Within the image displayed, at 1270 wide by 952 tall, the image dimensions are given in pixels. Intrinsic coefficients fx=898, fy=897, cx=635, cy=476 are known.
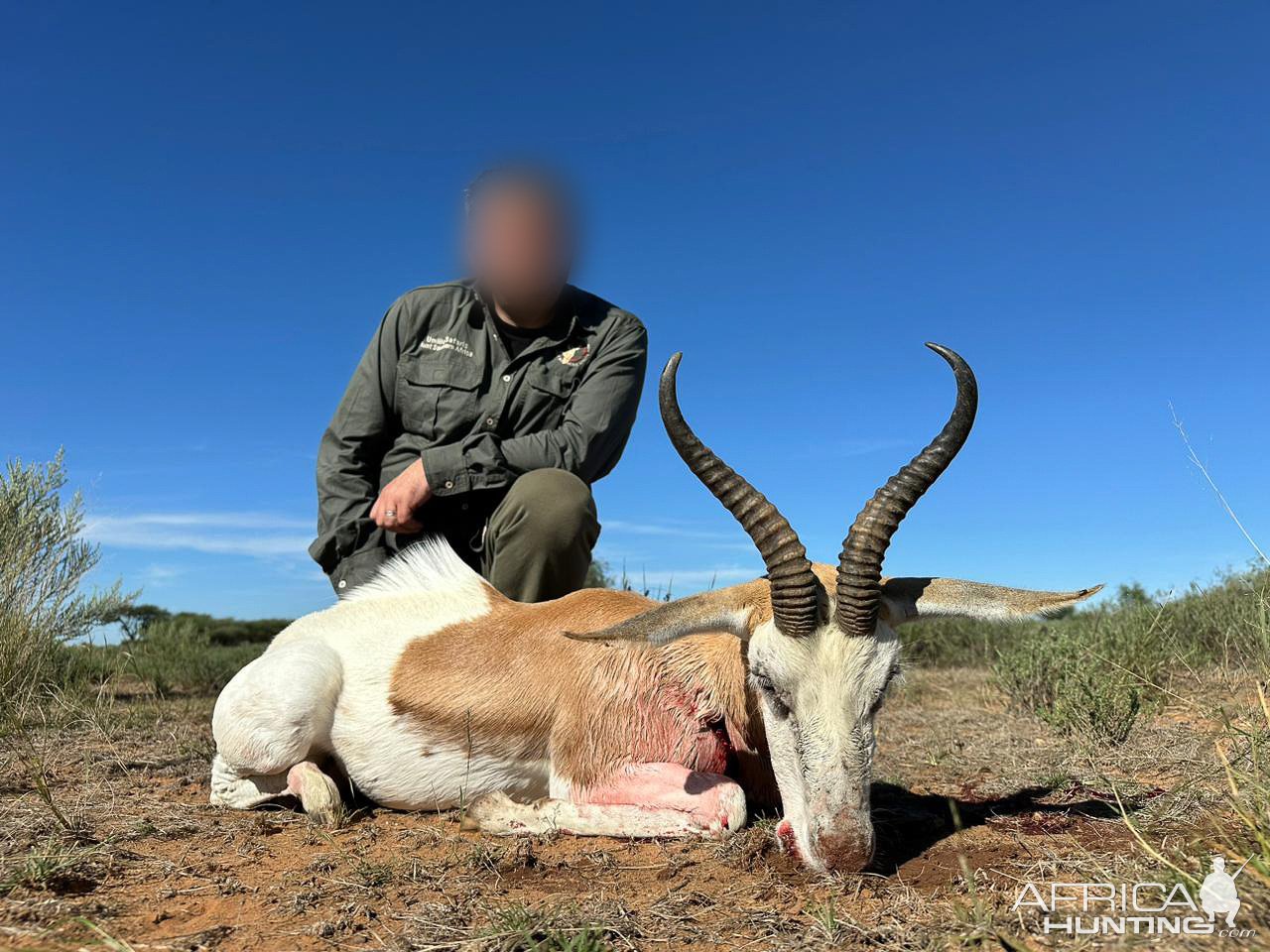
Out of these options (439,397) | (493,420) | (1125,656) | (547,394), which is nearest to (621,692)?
(493,420)

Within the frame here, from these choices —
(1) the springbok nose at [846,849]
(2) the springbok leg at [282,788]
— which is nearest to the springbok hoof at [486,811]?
(2) the springbok leg at [282,788]

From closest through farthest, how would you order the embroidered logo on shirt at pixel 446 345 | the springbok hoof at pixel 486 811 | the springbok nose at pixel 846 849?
the springbok nose at pixel 846 849 < the springbok hoof at pixel 486 811 < the embroidered logo on shirt at pixel 446 345

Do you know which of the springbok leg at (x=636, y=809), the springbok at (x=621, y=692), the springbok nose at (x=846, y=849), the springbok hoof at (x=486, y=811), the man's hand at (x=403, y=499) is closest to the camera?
the springbok nose at (x=846, y=849)

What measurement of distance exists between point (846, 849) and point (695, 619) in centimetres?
107

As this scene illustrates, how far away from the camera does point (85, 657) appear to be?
34.4 feet

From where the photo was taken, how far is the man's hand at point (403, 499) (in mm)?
5750

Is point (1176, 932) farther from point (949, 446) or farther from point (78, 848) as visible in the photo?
point (78, 848)

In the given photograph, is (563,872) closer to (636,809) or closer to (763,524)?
(636,809)

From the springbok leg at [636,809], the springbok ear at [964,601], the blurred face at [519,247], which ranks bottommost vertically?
the springbok leg at [636,809]

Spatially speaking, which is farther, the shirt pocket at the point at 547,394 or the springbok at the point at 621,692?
the shirt pocket at the point at 547,394

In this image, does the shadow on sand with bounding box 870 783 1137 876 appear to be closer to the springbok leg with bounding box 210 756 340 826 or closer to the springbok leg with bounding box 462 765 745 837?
Answer: the springbok leg with bounding box 462 765 745 837

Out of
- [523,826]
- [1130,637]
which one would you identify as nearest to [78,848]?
[523,826]

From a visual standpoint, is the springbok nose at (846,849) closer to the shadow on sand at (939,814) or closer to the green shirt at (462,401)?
the shadow on sand at (939,814)

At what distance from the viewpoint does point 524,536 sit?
5.67 metres
